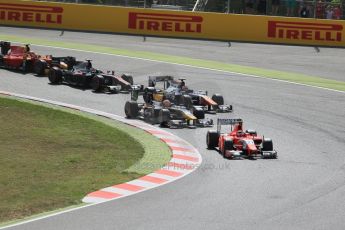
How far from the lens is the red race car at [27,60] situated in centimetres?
2769

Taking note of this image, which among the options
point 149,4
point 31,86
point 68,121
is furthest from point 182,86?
point 149,4

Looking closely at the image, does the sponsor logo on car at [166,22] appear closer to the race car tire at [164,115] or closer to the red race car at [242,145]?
the race car tire at [164,115]

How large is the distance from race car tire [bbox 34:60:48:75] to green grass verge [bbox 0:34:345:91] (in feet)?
21.3

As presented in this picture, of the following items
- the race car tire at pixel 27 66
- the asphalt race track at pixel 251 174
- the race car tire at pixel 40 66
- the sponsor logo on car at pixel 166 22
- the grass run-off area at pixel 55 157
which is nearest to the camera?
Answer: the asphalt race track at pixel 251 174

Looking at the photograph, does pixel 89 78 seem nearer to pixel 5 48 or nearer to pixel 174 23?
pixel 5 48

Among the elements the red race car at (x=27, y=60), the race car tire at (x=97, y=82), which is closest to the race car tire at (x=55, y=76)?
the red race car at (x=27, y=60)

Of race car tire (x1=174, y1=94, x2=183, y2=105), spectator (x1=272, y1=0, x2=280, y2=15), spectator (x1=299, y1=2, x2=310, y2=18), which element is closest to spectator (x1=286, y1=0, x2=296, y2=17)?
spectator (x1=299, y1=2, x2=310, y2=18)

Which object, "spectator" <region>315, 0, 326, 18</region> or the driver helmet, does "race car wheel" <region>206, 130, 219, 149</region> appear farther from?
"spectator" <region>315, 0, 326, 18</region>

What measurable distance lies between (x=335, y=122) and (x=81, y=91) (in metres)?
8.24

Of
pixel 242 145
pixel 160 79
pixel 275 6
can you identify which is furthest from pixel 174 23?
pixel 242 145

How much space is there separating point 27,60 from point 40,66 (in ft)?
2.52

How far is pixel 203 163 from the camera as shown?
54.7 ft

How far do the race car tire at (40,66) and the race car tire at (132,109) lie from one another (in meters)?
6.97

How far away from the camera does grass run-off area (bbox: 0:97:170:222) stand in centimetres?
1363
